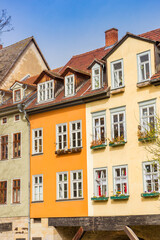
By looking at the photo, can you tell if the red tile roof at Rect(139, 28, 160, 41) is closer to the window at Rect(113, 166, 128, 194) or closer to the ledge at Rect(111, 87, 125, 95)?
the ledge at Rect(111, 87, 125, 95)

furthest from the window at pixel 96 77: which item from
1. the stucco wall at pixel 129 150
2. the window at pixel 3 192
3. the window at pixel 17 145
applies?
the window at pixel 3 192

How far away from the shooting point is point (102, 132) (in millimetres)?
23453

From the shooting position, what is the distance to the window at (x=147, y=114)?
842 inches

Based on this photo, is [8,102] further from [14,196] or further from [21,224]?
[21,224]

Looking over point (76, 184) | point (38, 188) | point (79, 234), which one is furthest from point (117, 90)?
point (79, 234)

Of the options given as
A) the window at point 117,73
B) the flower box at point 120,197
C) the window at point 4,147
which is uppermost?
the window at point 117,73


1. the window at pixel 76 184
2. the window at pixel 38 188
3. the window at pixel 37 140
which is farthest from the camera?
the window at pixel 37 140

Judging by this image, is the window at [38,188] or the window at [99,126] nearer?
the window at [99,126]

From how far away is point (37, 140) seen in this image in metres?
26.7

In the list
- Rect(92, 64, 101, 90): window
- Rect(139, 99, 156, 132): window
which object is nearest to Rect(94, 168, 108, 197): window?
Rect(139, 99, 156, 132): window

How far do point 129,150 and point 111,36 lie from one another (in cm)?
1006

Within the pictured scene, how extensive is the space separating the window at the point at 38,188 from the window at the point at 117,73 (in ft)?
23.0

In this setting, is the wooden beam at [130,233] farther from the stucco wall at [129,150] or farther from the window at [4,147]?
the window at [4,147]

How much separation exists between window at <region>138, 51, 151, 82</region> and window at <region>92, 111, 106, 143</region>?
111 inches
